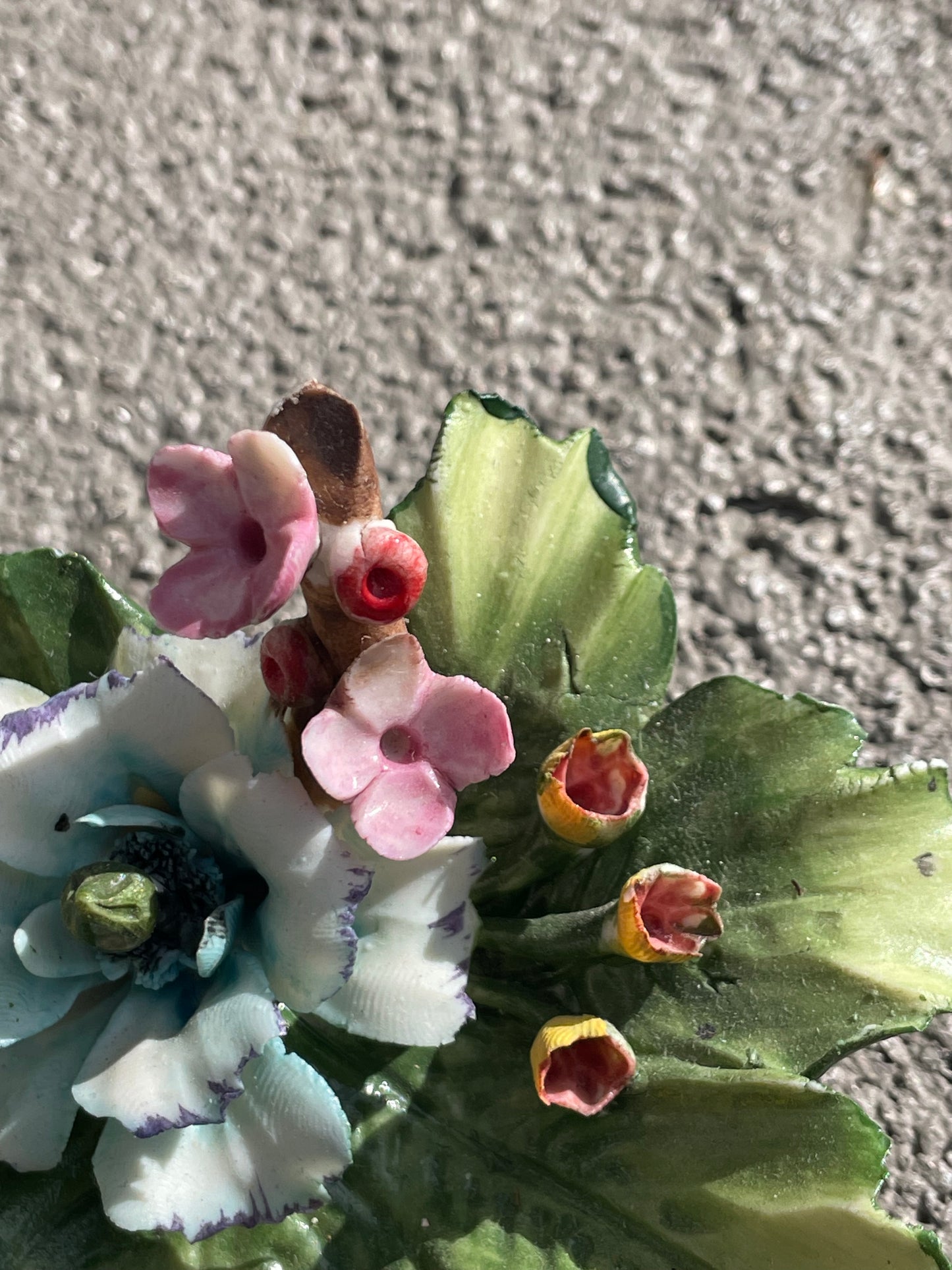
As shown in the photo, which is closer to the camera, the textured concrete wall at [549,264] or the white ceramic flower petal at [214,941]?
the white ceramic flower petal at [214,941]

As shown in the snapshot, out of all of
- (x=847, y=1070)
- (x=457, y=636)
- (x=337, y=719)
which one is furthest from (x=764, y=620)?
(x=337, y=719)

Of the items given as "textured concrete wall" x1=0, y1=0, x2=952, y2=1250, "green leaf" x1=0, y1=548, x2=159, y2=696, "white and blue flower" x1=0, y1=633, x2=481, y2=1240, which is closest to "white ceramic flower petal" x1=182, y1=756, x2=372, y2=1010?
"white and blue flower" x1=0, y1=633, x2=481, y2=1240

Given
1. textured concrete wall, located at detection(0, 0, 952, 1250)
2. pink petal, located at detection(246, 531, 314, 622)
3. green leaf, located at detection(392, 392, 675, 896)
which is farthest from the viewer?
textured concrete wall, located at detection(0, 0, 952, 1250)

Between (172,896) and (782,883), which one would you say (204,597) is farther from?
(782,883)

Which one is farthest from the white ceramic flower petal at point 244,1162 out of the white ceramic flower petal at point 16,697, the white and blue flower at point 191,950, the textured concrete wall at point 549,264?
the textured concrete wall at point 549,264

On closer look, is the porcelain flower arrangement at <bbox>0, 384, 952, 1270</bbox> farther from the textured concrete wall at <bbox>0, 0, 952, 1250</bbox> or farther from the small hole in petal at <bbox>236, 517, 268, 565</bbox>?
the textured concrete wall at <bbox>0, 0, 952, 1250</bbox>

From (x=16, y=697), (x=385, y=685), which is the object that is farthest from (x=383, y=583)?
(x=16, y=697)

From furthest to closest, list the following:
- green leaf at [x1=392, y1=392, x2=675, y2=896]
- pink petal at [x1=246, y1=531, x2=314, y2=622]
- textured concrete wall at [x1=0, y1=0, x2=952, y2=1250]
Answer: textured concrete wall at [x1=0, y1=0, x2=952, y2=1250] → green leaf at [x1=392, y1=392, x2=675, y2=896] → pink petal at [x1=246, y1=531, x2=314, y2=622]

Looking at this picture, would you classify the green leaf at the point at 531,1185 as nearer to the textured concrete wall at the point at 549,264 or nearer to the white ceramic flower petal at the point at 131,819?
the white ceramic flower petal at the point at 131,819
